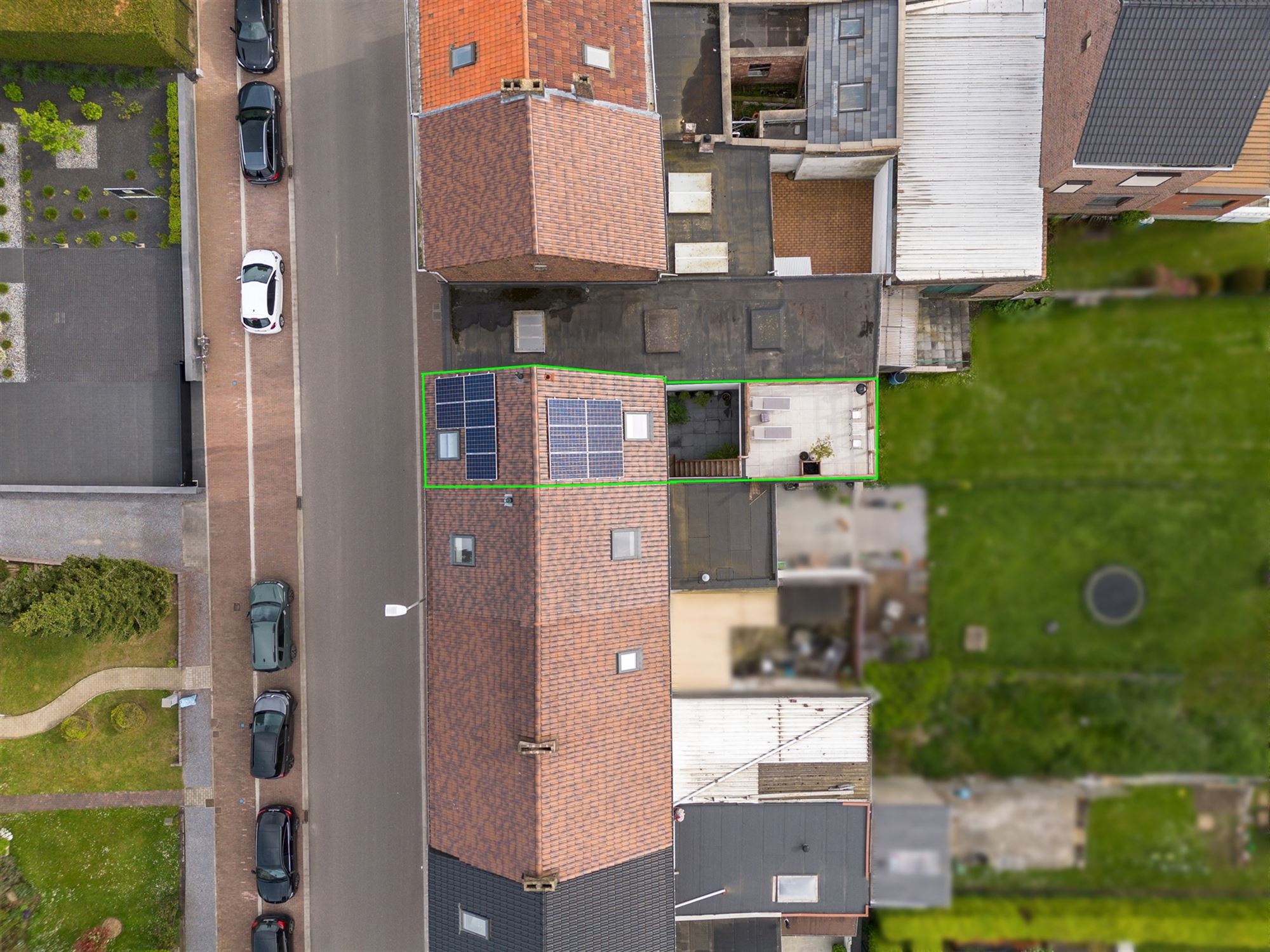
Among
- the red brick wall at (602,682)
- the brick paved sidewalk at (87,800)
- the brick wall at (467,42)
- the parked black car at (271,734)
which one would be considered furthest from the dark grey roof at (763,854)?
the brick wall at (467,42)

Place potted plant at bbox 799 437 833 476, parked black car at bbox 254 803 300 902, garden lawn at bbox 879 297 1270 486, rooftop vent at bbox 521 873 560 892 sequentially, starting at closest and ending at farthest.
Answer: rooftop vent at bbox 521 873 560 892
potted plant at bbox 799 437 833 476
parked black car at bbox 254 803 300 902
garden lawn at bbox 879 297 1270 486

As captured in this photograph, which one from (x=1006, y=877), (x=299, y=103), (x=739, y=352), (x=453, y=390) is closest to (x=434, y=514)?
(x=453, y=390)

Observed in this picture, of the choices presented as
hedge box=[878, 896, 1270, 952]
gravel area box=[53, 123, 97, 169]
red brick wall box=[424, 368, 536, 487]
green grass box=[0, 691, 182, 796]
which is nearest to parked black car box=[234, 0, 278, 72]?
gravel area box=[53, 123, 97, 169]

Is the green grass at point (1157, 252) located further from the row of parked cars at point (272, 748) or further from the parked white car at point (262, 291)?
the row of parked cars at point (272, 748)

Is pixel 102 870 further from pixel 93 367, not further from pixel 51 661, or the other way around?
pixel 93 367

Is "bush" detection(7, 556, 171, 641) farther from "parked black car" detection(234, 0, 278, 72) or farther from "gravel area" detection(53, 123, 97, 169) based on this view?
"parked black car" detection(234, 0, 278, 72)

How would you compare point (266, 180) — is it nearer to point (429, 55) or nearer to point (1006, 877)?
point (429, 55)

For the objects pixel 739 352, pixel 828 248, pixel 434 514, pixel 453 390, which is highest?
pixel 828 248
